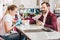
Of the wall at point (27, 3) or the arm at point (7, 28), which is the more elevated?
the wall at point (27, 3)

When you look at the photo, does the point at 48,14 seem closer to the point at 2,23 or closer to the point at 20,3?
the point at 2,23

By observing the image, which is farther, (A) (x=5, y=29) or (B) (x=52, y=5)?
(B) (x=52, y=5)

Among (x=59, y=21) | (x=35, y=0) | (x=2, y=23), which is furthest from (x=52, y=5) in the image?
(x=2, y=23)

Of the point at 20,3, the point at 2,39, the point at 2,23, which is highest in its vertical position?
the point at 20,3

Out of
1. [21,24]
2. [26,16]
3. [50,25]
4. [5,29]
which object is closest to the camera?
[5,29]

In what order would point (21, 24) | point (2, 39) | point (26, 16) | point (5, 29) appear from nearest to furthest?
point (2, 39) → point (5, 29) → point (21, 24) → point (26, 16)

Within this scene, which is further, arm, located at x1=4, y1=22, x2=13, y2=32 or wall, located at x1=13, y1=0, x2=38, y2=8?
wall, located at x1=13, y1=0, x2=38, y2=8

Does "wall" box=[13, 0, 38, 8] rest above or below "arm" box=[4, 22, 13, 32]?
above

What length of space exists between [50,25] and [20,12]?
127 centimetres

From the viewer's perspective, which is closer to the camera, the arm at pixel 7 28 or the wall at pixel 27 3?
the arm at pixel 7 28

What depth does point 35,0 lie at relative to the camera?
13.8ft

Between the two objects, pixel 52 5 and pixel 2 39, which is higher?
pixel 52 5

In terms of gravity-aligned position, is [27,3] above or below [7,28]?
above

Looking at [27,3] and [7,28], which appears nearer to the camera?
[7,28]
